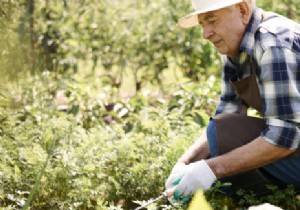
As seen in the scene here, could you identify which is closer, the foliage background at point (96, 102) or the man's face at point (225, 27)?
the man's face at point (225, 27)

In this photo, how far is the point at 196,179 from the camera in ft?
8.51

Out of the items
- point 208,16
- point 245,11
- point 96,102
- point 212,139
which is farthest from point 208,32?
point 96,102

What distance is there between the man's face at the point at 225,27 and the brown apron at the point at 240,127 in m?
0.16

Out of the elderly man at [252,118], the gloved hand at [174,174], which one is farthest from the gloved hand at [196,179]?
the gloved hand at [174,174]

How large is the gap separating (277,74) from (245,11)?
13.9 inches

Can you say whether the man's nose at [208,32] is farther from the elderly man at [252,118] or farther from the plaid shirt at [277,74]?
the plaid shirt at [277,74]

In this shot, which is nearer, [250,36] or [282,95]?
[282,95]

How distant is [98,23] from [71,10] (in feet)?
0.88

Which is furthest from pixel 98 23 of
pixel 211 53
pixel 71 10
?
pixel 211 53

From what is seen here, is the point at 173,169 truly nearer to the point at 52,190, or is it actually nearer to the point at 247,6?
the point at 52,190

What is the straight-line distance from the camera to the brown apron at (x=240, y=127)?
2797 mm

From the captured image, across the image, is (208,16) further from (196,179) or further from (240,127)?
(196,179)

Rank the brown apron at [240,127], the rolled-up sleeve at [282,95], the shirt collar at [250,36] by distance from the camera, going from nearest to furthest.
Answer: the rolled-up sleeve at [282,95]
the shirt collar at [250,36]
the brown apron at [240,127]

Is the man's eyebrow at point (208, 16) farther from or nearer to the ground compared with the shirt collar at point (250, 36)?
farther from the ground
